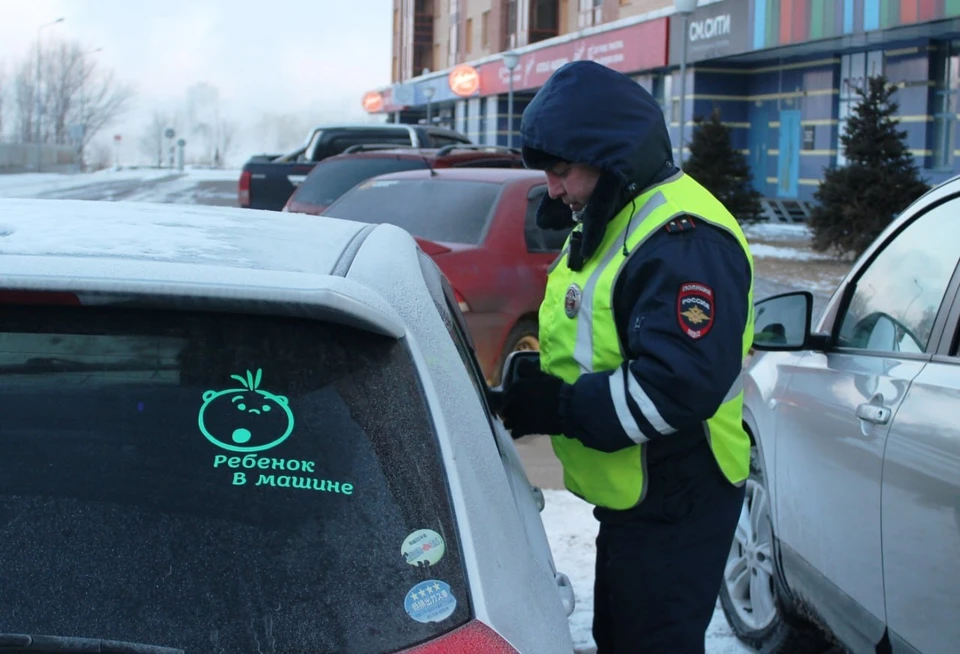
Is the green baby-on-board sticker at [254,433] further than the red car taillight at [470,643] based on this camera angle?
Yes

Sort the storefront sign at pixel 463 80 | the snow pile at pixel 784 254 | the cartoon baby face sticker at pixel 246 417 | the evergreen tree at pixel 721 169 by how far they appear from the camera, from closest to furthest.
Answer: the cartoon baby face sticker at pixel 246 417 → the snow pile at pixel 784 254 → the evergreen tree at pixel 721 169 → the storefront sign at pixel 463 80

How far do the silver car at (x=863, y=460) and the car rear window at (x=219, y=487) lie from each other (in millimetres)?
1380

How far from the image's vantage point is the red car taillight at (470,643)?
4.94ft

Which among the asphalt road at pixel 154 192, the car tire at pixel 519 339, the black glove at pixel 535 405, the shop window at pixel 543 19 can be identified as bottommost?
the car tire at pixel 519 339

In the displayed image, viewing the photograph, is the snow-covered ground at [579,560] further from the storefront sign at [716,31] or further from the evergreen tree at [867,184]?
the storefront sign at [716,31]

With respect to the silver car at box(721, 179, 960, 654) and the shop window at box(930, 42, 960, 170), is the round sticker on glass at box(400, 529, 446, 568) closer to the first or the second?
the silver car at box(721, 179, 960, 654)

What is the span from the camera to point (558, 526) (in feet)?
17.1

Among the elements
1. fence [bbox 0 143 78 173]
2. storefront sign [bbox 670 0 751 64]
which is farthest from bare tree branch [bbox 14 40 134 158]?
storefront sign [bbox 670 0 751 64]

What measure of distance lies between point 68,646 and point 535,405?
1.30 m

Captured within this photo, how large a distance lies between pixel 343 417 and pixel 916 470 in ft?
5.10

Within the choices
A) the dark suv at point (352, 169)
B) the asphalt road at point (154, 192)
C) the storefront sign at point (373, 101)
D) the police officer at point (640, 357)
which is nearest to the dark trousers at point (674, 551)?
the police officer at point (640, 357)

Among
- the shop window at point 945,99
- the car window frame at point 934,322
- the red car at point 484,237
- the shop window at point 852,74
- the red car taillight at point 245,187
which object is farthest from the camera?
the shop window at point 852,74

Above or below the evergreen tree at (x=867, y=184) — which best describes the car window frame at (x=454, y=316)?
below

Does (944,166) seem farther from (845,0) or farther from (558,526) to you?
(558,526)
